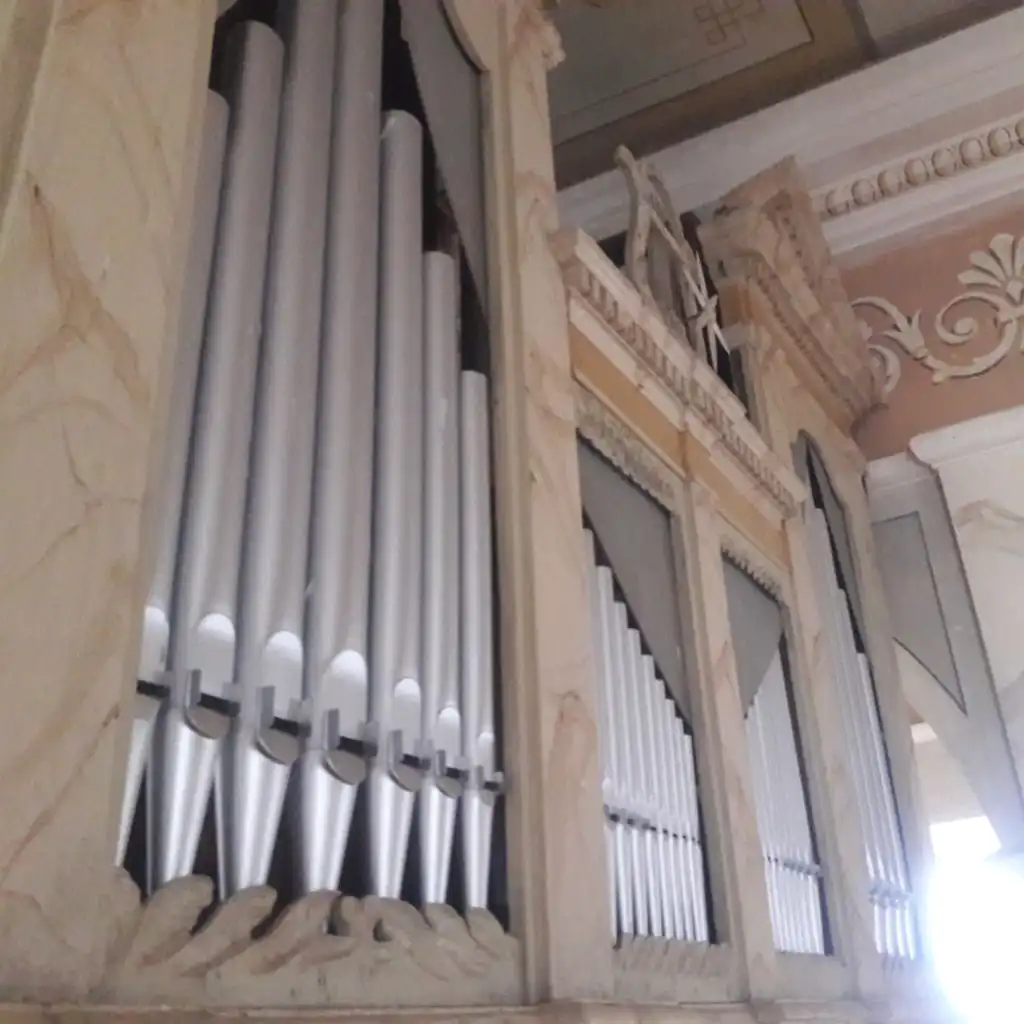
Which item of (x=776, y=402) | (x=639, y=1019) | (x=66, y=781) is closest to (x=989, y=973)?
(x=776, y=402)

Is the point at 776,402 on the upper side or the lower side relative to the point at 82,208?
upper

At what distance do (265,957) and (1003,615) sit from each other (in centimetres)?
335

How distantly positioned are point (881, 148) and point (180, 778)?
414cm

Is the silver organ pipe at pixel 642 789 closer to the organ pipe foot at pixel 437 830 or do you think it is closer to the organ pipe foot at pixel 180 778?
the organ pipe foot at pixel 437 830

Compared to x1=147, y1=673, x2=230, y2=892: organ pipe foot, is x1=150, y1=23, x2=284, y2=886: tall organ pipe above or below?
above

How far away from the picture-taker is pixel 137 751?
42.4 inches

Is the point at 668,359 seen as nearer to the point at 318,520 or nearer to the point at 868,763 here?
the point at 318,520

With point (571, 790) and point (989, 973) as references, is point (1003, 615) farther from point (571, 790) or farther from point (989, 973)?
point (571, 790)

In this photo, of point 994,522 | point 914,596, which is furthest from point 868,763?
point 994,522

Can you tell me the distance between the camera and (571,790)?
1652mm

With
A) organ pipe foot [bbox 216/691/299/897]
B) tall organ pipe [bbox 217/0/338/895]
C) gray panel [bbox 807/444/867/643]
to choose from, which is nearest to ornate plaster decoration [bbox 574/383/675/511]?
tall organ pipe [bbox 217/0/338/895]

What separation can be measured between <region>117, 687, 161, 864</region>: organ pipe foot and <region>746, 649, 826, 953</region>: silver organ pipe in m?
1.72

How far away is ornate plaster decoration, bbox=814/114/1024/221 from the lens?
434cm

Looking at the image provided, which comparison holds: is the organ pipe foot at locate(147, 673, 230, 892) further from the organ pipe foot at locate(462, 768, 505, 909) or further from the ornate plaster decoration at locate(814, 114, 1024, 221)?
the ornate plaster decoration at locate(814, 114, 1024, 221)
